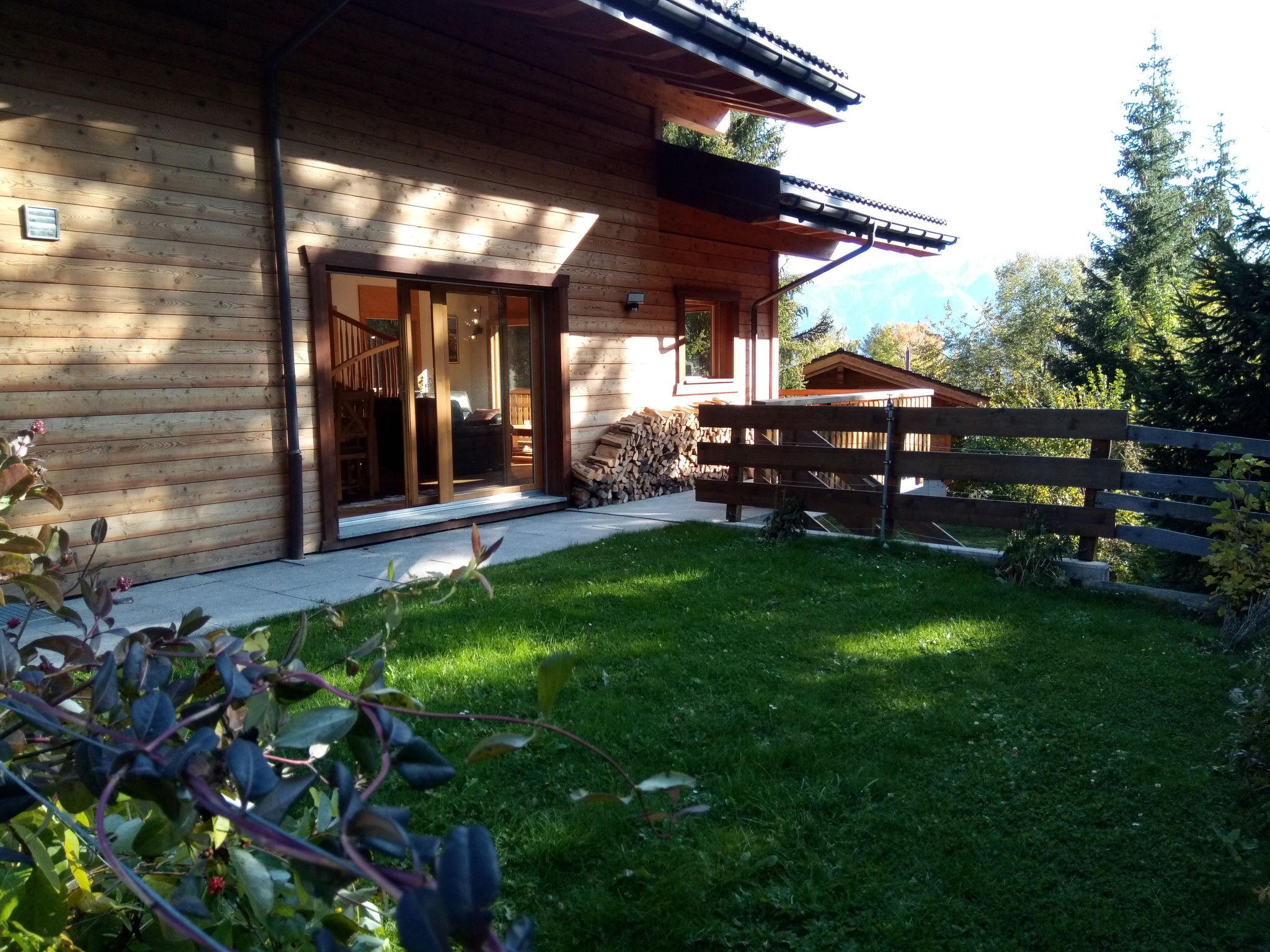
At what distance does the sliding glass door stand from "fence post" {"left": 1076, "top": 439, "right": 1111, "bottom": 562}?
5.08 meters

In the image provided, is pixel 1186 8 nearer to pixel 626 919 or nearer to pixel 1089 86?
pixel 626 919

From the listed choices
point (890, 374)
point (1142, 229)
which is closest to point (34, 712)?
point (890, 374)

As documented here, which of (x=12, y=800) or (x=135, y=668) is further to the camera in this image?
(x=135, y=668)

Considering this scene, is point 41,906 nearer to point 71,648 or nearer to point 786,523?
point 71,648

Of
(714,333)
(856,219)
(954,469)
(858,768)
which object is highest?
(856,219)

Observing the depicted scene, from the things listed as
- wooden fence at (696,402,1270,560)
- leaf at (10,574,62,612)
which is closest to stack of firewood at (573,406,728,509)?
wooden fence at (696,402,1270,560)

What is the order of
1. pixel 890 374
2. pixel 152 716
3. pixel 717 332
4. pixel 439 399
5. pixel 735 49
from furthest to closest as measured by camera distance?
pixel 890 374 < pixel 717 332 < pixel 439 399 < pixel 735 49 < pixel 152 716

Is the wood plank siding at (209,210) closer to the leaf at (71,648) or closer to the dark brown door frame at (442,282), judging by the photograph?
the dark brown door frame at (442,282)

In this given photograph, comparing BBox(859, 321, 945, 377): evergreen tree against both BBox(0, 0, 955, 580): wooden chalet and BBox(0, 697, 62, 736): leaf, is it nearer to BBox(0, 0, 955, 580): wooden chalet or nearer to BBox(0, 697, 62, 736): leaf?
BBox(0, 0, 955, 580): wooden chalet

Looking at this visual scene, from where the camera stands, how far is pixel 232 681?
0.81m

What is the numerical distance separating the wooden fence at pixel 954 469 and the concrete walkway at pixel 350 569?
0.78 metres

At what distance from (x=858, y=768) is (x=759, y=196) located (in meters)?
7.60

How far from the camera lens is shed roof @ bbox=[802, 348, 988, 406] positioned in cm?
1855

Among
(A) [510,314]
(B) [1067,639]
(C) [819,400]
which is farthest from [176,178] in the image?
(C) [819,400]
